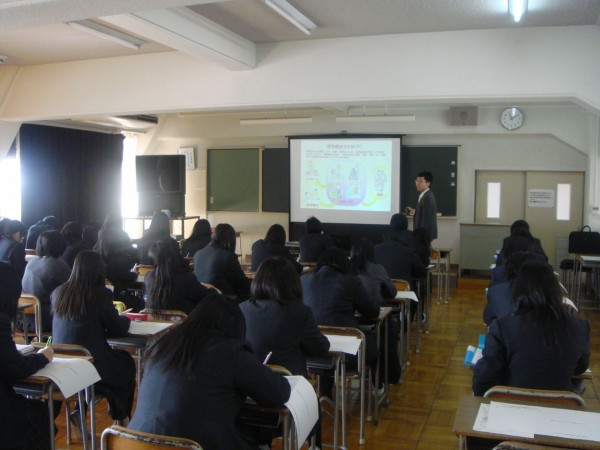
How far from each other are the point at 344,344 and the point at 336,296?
0.60 meters

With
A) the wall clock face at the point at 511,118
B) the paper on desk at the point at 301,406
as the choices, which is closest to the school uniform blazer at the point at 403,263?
the paper on desk at the point at 301,406

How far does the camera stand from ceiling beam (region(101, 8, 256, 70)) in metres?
4.79

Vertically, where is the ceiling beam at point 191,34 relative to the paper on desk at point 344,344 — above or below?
above

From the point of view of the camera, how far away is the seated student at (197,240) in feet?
21.6

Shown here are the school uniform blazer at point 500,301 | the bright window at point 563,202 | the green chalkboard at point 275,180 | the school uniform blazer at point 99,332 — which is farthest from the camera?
the green chalkboard at point 275,180

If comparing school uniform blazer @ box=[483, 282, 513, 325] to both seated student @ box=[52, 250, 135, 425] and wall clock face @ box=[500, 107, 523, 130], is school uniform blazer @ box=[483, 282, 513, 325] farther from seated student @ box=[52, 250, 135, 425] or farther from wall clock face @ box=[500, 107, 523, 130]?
wall clock face @ box=[500, 107, 523, 130]

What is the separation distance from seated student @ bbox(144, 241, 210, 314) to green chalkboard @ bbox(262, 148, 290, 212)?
6840 millimetres

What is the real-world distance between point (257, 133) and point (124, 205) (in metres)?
3.00

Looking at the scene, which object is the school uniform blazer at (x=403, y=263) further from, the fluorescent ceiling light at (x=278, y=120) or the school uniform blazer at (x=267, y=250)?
the fluorescent ceiling light at (x=278, y=120)

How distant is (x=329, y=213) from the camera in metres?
10.5

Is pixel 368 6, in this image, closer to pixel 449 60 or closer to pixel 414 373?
pixel 449 60

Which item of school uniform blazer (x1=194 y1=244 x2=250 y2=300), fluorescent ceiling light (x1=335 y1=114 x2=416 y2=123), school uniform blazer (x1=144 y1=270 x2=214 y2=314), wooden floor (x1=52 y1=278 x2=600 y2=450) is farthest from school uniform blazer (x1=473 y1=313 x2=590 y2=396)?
fluorescent ceiling light (x1=335 y1=114 x2=416 y2=123)

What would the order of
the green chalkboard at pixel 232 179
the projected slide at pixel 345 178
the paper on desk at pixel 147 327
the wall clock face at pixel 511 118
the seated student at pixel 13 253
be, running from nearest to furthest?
1. the paper on desk at pixel 147 327
2. the seated student at pixel 13 253
3. the wall clock face at pixel 511 118
4. the projected slide at pixel 345 178
5. the green chalkboard at pixel 232 179

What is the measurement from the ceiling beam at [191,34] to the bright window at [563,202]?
19.7 ft
